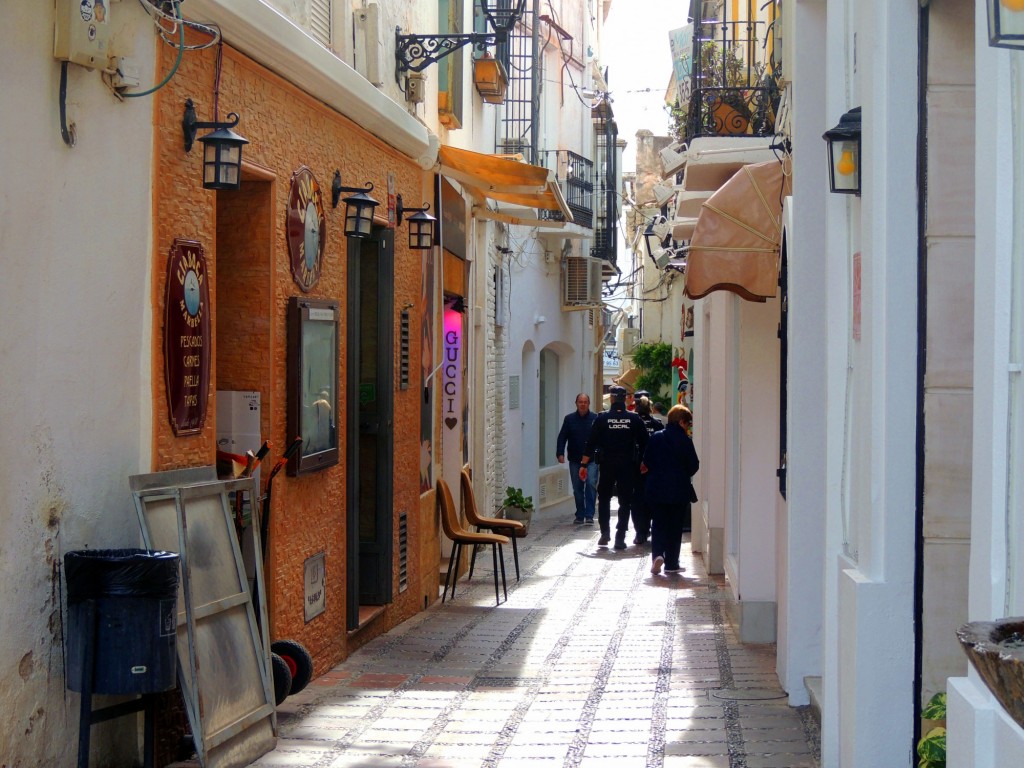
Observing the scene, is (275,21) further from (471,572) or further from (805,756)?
(471,572)

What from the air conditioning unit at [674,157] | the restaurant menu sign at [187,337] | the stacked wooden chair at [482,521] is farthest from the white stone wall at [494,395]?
the restaurant menu sign at [187,337]

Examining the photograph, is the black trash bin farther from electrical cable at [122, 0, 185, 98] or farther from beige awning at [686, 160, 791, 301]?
beige awning at [686, 160, 791, 301]

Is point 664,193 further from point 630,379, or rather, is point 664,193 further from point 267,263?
point 630,379

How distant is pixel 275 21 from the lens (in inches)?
283

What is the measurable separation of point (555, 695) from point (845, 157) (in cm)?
375

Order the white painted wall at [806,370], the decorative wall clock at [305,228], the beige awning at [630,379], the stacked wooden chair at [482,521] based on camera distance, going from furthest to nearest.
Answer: the beige awning at [630,379], the stacked wooden chair at [482,521], the decorative wall clock at [305,228], the white painted wall at [806,370]

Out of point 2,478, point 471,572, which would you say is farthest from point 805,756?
point 471,572

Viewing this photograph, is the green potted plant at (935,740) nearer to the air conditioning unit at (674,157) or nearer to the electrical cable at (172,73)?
the electrical cable at (172,73)

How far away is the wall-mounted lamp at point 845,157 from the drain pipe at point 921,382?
0.64 meters

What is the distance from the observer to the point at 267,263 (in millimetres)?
7496

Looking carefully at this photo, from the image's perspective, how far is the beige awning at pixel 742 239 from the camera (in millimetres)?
8805

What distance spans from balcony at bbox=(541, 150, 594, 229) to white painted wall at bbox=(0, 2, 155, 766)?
18.0 metres

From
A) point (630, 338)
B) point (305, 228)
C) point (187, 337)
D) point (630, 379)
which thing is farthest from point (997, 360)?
point (630, 338)

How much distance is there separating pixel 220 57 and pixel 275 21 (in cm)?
66
